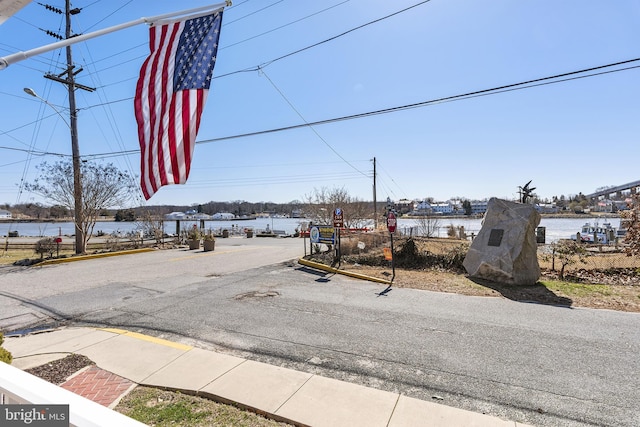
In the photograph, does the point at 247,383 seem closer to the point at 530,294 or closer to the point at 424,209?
the point at 530,294

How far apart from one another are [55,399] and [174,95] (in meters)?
4.85

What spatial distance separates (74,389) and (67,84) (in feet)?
66.0

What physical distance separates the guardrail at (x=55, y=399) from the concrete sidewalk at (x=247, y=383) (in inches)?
94.0

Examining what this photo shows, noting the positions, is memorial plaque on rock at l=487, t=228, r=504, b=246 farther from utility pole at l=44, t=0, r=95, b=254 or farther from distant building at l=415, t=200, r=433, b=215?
distant building at l=415, t=200, r=433, b=215

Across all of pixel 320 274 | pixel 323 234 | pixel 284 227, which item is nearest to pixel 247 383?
pixel 320 274

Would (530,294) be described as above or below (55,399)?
below

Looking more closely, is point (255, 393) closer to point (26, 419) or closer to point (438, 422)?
point (438, 422)

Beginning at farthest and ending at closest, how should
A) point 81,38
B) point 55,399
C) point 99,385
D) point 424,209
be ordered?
1. point 424,209
2. point 81,38
3. point 99,385
4. point 55,399

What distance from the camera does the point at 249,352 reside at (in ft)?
17.7

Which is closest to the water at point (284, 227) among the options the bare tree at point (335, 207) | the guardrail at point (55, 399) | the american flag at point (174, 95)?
the bare tree at point (335, 207)

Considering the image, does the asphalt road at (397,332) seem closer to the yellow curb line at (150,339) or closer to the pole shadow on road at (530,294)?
the yellow curb line at (150,339)

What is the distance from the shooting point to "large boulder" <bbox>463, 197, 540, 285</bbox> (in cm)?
1017

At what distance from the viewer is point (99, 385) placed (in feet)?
13.8

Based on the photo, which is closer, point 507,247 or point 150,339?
point 150,339
